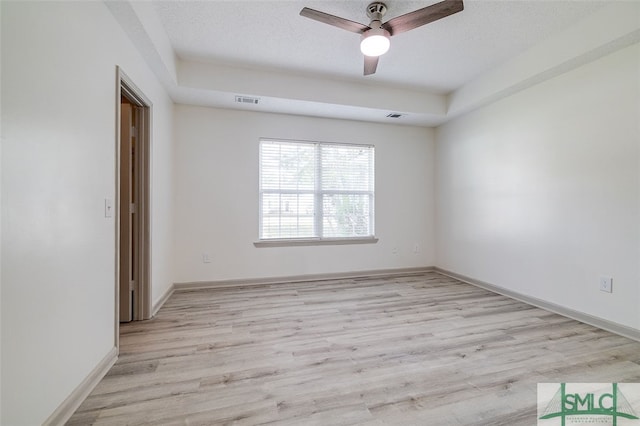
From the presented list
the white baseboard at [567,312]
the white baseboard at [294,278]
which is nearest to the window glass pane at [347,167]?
the white baseboard at [294,278]

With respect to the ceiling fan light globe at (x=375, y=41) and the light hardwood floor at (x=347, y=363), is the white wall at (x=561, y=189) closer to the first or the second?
the light hardwood floor at (x=347, y=363)

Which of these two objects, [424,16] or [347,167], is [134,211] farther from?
[424,16]

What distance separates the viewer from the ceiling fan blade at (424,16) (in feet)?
6.34

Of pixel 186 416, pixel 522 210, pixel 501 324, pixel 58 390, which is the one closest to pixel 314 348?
pixel 186 416

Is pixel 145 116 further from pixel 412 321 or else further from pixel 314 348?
pixel 412 321

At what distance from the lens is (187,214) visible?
369cm

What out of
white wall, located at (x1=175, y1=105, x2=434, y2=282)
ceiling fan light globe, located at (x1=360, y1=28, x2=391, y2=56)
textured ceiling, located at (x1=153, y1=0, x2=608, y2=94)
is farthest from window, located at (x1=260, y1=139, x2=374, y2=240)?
ceiling fan light globe, located at (x1=360, y1=28, x2=391, y2=56)

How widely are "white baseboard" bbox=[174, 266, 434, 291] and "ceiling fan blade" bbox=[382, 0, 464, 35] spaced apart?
125 inches

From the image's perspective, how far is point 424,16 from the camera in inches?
81.6

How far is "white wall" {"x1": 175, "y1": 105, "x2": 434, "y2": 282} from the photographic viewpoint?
12.1ft

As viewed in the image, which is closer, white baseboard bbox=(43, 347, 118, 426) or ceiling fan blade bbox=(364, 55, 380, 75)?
white baseboard bbox=(43, 347, 118, 426)

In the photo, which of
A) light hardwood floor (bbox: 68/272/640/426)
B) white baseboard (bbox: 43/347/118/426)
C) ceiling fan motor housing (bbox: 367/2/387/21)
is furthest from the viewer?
ceiling fan motor housing (bbox: 367/2/387/21)

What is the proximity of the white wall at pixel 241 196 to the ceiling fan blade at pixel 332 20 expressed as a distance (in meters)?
1.93

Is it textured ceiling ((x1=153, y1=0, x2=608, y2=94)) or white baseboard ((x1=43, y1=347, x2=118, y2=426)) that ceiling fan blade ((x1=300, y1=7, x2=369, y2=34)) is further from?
white baseboard ((x1=43, y1=347, x2=118, y2=426))
